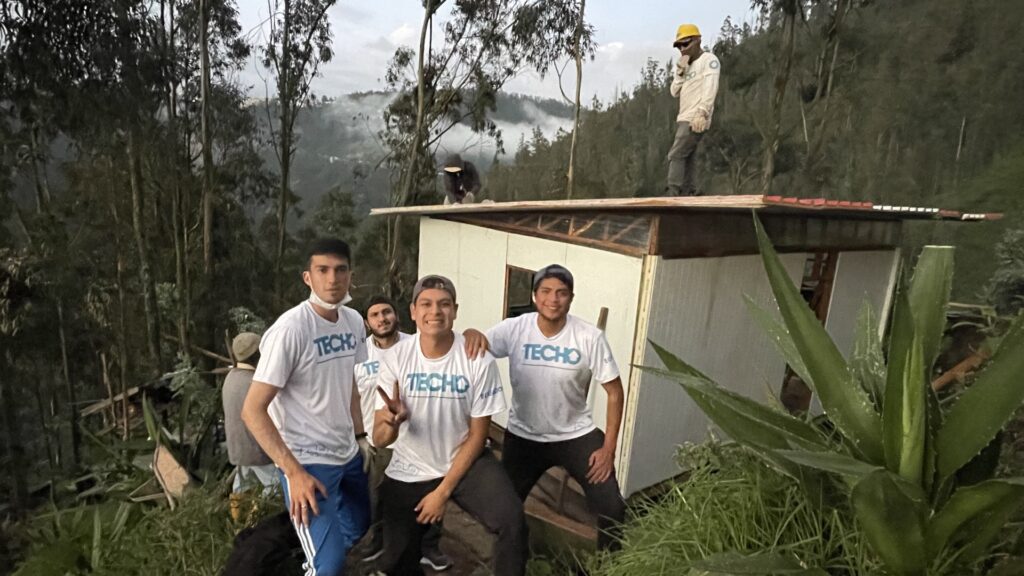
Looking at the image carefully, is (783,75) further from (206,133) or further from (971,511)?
(971,511)

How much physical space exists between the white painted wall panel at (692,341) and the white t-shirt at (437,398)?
2.19m

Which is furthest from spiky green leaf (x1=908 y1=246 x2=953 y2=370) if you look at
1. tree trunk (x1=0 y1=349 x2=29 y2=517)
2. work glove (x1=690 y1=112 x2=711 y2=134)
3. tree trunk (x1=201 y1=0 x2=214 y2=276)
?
tree trunk (x1=201 y1=0 x2=214 y2=276)

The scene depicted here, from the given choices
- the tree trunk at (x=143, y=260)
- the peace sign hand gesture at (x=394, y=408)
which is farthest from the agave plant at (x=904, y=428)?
the tree trunk at (x=143, y=260)

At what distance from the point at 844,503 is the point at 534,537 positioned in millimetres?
3013

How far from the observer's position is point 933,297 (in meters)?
1.27

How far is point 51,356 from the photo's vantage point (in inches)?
581

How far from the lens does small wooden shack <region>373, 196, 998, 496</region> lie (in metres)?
4.42

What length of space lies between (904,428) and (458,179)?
6.00 metres

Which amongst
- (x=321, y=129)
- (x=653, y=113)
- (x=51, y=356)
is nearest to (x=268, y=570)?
(x=51, y=356)

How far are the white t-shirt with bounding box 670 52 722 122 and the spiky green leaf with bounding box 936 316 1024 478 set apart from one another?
448 centimetres

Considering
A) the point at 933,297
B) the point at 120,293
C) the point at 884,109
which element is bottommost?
the point at 120,293

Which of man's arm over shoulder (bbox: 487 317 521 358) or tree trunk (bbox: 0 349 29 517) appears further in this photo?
tree trunk (bbox: 0 349 29 517)

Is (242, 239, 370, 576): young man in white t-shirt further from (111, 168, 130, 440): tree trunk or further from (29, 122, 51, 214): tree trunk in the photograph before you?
(29, 122, 51, 214): tree trunk

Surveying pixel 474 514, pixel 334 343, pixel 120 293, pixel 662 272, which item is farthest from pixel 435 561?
pixel 120 293
